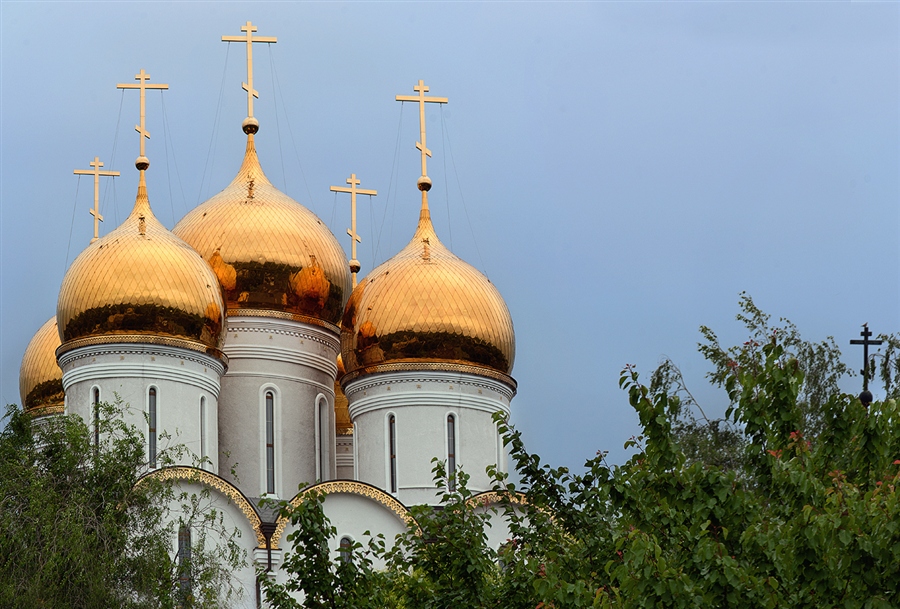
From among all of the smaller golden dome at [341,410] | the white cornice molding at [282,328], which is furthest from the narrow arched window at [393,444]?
the smaller golden dome at [341,410]

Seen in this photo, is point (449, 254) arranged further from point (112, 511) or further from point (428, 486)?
point (112, 511)

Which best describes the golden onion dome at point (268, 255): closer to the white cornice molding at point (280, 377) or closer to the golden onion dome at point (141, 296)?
the white cornice molding at point (280, 377)

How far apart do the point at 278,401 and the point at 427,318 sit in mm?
2522

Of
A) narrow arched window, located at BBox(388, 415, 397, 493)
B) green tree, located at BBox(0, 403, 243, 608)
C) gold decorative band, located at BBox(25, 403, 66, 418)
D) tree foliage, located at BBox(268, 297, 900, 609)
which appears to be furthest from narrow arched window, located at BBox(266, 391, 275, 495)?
tree foliage, located at BBox(268, 297, 900, 609)

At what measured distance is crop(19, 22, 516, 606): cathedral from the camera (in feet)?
72.6

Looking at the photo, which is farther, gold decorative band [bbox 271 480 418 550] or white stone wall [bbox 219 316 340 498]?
white stone wall [bbox 219 316 340 498]

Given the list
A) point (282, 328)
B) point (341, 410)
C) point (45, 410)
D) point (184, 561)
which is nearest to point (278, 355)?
point (282, 328)

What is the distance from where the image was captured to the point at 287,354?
24531 mm

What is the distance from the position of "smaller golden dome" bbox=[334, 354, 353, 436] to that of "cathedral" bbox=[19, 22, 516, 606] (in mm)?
660

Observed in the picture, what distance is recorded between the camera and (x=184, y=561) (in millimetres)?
A: 17984

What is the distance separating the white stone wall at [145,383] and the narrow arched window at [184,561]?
1.65 m

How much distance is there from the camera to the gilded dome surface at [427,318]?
77.2 feet

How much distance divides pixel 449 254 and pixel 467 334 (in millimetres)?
1534

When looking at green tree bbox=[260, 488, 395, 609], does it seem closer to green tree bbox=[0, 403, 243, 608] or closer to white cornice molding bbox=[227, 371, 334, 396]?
green tree bbox=[0, 403, 243, 608]
